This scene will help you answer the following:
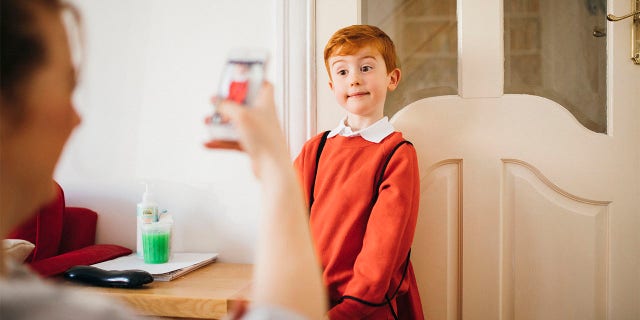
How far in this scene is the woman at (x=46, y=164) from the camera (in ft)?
0.84

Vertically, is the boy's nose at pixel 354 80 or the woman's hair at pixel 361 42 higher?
the woman's hair at pixel 361 42

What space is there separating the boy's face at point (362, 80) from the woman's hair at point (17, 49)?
85cm

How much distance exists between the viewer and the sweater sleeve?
0.92 meters

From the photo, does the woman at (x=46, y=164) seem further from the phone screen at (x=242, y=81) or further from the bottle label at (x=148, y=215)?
the bottle label at (x=148, y=215)

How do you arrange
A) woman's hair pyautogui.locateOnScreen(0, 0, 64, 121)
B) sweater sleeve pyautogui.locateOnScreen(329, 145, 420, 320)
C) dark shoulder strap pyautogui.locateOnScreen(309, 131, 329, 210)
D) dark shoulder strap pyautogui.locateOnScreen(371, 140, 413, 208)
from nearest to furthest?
woman's hair pyautogui.locateOnScreen(0, 0, 64, 121) → sweater sleeve pyautogui.locateOnScreen(329, 145, 420, 320) → dark shoulder strap pyautogui.locateOnScreen(371, 140, 413, 208) → dark shoulder strap pyautogui.locateOnScreen(309, 131, 329, 210)

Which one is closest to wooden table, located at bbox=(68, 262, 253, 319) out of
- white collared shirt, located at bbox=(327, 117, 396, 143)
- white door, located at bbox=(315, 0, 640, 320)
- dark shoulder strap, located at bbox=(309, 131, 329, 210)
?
dark shoulder strap, located at bbox=(309, 131, 329, 210)

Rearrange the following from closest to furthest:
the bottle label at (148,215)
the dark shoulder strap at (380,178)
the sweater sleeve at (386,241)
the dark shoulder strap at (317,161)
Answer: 1. the sweater sleeve at (386,241)
2. the dark shoulder strap at (380,178)
3. the dark shoulder strap at (317,161)
4. the bottle label at (148,215)

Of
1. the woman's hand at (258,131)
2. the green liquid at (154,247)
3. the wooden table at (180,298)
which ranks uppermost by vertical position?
the woman's hand at (258,131)

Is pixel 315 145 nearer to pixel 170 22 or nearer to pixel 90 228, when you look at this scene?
pixel 170 22

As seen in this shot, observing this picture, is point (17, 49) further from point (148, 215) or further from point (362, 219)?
point (148, 215)

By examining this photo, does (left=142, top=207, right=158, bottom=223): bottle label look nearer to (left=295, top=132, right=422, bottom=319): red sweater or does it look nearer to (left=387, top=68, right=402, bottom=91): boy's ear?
(left=295, top=132, right=422, bottom=319): red sweater

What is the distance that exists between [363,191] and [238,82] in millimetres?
739

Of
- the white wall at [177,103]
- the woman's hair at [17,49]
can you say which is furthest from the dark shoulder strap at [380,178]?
the woman's hair at [17,49]

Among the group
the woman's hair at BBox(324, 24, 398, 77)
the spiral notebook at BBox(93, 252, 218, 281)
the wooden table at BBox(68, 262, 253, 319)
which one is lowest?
the wooden table at BBox(68, 262, 253, 319)
